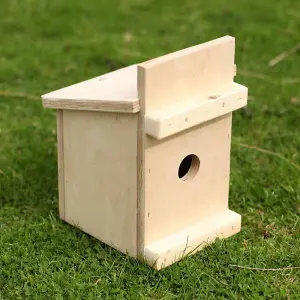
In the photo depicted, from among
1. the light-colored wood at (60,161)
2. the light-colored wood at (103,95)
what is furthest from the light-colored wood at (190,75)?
the light-colored wood at (60,161)

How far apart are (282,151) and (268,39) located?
1.77 m

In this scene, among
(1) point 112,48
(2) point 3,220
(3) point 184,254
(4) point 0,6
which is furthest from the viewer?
(4) point 0,6

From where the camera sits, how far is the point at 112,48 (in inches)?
258

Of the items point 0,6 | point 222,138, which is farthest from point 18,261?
point 0,6

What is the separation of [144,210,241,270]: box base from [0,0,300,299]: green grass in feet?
0.15

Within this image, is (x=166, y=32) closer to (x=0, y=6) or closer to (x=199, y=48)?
(x=0, y=6)

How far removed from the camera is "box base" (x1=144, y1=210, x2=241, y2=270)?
4027 mm

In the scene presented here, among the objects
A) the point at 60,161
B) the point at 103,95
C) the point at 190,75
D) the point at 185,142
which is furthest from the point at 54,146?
the point at 190,75

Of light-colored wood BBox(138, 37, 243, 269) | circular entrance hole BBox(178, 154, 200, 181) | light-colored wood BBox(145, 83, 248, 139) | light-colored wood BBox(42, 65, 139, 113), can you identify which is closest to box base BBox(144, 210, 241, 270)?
light-colored wood BBox(138, 37, 243, 269)

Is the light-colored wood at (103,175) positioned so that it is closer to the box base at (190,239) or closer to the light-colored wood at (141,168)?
the light-colored wood at (141,168)

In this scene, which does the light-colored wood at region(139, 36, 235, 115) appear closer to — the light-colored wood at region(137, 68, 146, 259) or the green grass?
the light-colored wood at region(137, 68, 146, 259)

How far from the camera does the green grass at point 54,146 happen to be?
3.98 meters

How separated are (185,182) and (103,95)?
589 millimetres

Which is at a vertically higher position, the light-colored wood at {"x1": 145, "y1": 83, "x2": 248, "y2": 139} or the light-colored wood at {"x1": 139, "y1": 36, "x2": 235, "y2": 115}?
the light-colored wood at {"x1": 139, "y1": 36, "x2": 235, "y2": 115}
